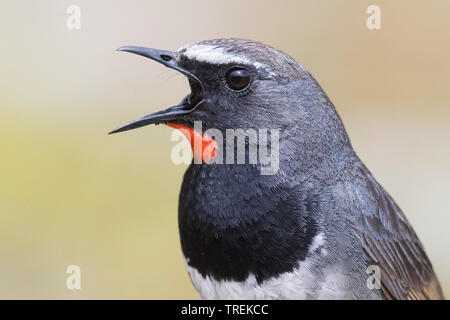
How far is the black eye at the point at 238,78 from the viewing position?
190 inches

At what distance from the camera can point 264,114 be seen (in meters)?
4.89

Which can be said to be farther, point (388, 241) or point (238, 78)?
point (388, 241)

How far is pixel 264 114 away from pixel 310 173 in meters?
0.42

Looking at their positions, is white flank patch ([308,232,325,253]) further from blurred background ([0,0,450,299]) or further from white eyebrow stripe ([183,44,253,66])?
blurred background ([0,0,450,299])

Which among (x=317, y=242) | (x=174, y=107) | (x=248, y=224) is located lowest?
(x=317, y=242)

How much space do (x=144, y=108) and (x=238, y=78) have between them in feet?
16.3

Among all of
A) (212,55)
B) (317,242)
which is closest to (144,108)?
(212,55)

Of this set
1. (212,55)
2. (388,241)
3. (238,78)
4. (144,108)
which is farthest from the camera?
(144,108)

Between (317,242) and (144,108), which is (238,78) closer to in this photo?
(317,242)

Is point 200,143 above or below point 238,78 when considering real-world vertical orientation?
below

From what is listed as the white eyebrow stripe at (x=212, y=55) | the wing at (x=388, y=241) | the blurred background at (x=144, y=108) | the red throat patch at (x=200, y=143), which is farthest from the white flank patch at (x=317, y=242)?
the blurred background at (x=144, y=108)

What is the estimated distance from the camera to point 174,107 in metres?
4.90
